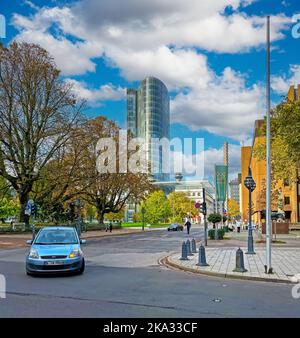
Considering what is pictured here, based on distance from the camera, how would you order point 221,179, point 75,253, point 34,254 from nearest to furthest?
point 34,254 → point 75,253 → point 221,179

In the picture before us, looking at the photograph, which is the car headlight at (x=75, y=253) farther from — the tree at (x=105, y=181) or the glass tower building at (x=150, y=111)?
the glass tower building at (x=150, y=111)

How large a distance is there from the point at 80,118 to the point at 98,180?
11573 millimetres

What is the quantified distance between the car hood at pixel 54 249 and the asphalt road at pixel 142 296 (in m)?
0.73

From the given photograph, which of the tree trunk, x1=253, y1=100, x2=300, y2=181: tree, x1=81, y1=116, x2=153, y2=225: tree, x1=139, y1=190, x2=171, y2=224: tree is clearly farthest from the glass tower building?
x1=253, y1=100, x2=300, y2=181: tree

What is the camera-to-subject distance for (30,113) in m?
39.9

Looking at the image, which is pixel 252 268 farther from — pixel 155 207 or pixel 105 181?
pixel 155 207

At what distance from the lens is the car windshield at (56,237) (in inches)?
520

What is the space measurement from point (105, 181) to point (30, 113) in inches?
624

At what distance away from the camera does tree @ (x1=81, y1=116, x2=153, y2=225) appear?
1764 inches

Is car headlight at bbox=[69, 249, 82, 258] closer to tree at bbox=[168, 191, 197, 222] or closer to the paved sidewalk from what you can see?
the paved sidewalk

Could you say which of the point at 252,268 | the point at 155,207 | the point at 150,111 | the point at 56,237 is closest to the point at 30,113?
the point at 56,237

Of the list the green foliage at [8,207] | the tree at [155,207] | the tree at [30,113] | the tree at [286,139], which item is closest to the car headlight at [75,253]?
the tree at [286,139]
